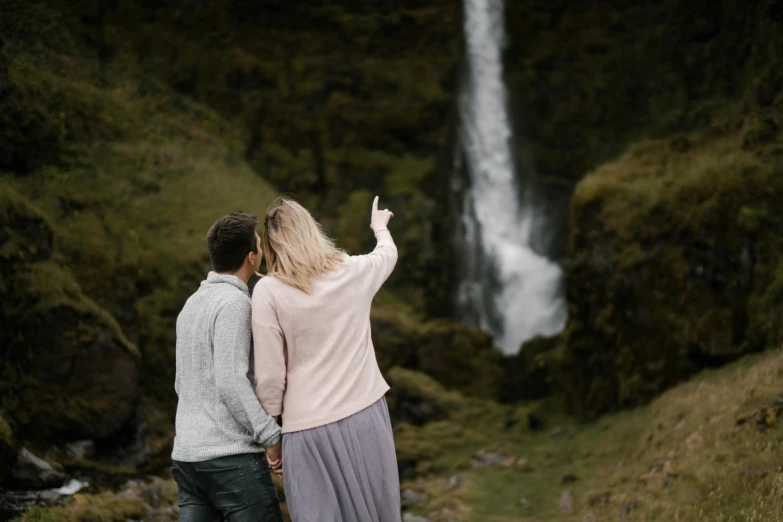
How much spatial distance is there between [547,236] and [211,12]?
1214cm

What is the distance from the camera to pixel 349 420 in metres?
4.12

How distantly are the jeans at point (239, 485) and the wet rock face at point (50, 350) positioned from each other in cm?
867

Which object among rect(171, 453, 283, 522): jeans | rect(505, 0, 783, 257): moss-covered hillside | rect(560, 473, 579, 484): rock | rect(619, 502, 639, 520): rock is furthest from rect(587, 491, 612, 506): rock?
rect(505, 0, 783, 257): moss-covered hillside

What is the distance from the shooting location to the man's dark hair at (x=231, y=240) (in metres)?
4.22

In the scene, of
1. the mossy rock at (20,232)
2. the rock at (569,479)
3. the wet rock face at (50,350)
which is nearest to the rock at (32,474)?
the wet rock face at (50,350)

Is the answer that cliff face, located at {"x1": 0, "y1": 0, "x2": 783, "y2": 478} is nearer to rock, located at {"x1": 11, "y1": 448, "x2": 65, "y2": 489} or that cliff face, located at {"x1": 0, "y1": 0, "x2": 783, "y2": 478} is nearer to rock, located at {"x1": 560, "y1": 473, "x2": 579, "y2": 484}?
rock, located at {"x1": 11, "y1": 448, "x2": 65, "y2": 489}

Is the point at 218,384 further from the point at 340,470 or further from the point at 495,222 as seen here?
→ the point at 495,222

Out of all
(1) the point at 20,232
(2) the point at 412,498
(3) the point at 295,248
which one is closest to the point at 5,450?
(1) the point at 20,232

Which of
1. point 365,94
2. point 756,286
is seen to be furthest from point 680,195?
point 365,94

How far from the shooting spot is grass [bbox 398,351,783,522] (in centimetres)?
687

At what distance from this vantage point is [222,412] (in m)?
4.08

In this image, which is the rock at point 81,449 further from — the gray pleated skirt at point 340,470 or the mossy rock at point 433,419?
the gray pleated skirt at point 340,470

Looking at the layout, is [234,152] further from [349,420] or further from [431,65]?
[349,420]

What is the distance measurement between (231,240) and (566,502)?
25.9 feet
